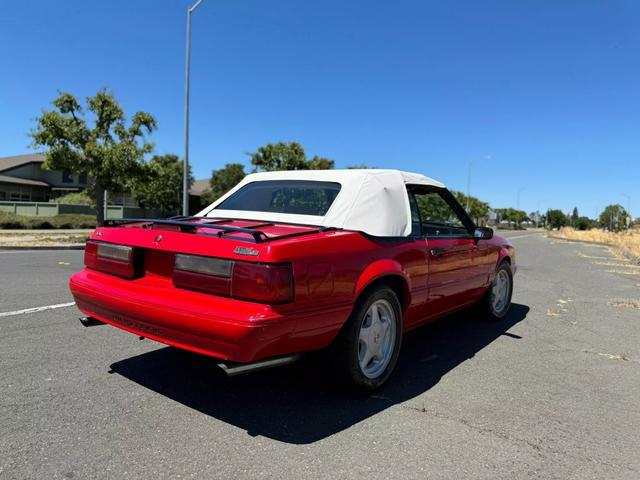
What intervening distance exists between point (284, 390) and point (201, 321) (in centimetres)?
113

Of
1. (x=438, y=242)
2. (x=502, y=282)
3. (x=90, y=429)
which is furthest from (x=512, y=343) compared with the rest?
(x=90, y=429)

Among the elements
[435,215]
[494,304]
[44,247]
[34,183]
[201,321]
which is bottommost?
[44,247]

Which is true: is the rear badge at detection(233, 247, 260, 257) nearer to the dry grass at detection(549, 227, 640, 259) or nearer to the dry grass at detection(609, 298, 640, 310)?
the dry grass at detection(609, 298, 640, 310)

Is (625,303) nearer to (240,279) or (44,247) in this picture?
(240,279)

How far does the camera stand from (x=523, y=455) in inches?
111

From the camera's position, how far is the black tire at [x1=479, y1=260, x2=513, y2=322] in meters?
5.96

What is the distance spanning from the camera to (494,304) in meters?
6.15

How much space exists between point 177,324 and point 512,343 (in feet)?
12.4

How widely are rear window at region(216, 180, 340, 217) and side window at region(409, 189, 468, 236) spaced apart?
0.83m

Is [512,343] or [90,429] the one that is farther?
[512,343]

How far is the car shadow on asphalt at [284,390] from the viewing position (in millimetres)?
3082

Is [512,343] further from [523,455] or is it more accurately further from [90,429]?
[90,429]

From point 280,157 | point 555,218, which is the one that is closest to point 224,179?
point 280,157

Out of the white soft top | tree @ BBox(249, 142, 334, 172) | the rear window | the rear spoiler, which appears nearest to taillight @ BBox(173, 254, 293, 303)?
the rear spoiler
